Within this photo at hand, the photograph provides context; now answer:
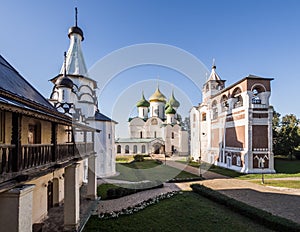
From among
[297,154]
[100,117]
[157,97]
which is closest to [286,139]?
[297,154]

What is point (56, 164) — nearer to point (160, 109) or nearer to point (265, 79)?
point (265, 79)

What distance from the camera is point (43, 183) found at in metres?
9.23

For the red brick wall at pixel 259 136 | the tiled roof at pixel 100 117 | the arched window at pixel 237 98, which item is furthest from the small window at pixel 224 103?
the tiled roof at pixel 100 117

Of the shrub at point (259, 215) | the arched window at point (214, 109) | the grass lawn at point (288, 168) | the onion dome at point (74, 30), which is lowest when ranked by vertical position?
the grass lawn at point (288, 168)

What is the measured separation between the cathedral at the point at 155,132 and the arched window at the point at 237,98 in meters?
19.5

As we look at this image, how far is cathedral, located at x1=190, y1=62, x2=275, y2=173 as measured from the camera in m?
21.7

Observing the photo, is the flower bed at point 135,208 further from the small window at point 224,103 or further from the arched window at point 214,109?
the arched window at point 214,109

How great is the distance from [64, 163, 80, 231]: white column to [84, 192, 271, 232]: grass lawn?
793 mm

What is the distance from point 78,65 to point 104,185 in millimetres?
11532

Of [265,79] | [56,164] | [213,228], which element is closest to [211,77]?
[265,79]

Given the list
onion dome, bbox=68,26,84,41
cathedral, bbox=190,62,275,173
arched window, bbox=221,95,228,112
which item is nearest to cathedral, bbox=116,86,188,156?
cathedral, bbox=190,62,275,173

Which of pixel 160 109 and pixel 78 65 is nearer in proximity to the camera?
pixel 78 65

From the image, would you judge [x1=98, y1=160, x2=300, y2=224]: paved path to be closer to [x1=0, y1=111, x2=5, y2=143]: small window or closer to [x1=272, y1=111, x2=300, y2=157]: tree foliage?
[x1=0, y1=111, x2=5, y2=143]: small window

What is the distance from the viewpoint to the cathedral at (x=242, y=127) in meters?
21.7
